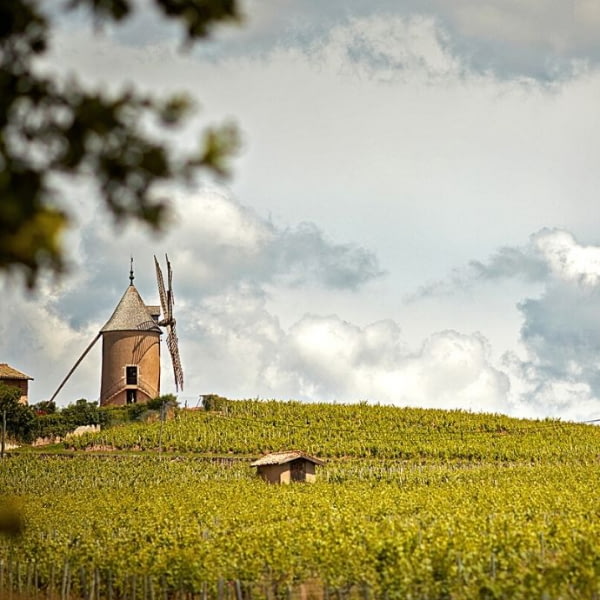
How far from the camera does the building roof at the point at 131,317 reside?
60969mm

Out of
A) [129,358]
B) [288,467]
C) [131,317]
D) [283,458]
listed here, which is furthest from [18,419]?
[283,458]

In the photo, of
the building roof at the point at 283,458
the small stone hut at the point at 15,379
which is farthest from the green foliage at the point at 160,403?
the building roof at the point at 283,458

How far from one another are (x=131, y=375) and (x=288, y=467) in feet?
73.6

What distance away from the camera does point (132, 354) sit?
197 feet

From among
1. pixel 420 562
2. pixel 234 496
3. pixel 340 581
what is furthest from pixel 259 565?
pixel 234 496

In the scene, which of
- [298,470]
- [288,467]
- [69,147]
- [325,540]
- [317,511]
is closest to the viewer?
[69,147]

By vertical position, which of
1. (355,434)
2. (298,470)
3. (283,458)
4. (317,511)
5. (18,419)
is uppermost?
(18,419)

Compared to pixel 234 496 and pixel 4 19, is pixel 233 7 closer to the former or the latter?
pixel 4 19

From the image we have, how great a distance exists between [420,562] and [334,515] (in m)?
7.80

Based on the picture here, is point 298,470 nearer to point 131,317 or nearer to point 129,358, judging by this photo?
point 129,358

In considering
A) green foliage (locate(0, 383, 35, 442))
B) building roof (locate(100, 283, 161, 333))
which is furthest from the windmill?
green foliage (locate(0, 383, 35, 442))

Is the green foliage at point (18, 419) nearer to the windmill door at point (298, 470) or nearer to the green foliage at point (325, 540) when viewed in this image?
the green foliage at point (325, 540)

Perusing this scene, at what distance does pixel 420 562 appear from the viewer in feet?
46.1

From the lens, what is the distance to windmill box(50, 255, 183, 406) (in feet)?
194
